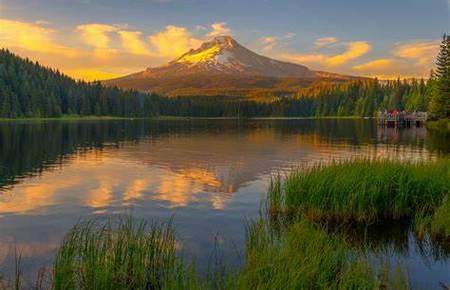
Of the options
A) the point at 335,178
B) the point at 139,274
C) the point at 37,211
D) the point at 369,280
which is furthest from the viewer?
the point at 37,211

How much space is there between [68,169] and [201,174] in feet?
42.7

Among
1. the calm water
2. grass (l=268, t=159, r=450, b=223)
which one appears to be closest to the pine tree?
the calm water

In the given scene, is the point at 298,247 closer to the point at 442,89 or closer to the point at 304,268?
the point at 304,268

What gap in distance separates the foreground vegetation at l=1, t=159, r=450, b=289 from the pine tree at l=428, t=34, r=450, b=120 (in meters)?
97.4

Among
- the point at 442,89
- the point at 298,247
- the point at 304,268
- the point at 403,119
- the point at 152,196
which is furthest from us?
the point at 403,119

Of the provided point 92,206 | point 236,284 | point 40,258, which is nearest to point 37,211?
point 92,206

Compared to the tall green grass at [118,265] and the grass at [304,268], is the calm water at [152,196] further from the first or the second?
the grass at [304,268]

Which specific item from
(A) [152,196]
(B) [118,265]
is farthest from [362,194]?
(A) [152,196]

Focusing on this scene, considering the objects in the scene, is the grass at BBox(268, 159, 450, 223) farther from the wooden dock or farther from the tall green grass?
the wooden dock

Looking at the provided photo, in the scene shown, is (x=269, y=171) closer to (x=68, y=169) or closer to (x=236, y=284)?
(x=68, y=169)

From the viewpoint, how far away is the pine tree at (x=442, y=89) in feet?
365

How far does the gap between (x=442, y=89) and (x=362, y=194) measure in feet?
336

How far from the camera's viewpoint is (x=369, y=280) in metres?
11.8

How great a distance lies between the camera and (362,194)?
870 inches
